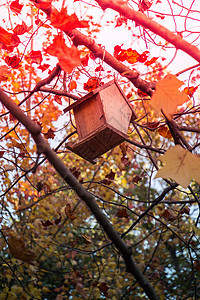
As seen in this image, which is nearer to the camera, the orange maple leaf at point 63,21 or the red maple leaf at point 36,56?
the orange maple leaf at point 63,21

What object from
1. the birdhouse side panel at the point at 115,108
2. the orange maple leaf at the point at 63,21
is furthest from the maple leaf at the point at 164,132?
the orange maple leaf at the point at 63,21

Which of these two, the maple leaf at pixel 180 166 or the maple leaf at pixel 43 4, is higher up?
the maple leaf at pixel 43 4

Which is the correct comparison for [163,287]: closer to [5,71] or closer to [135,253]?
[135,253]

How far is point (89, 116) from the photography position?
201 centimetres

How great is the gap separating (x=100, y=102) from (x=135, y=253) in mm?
4285

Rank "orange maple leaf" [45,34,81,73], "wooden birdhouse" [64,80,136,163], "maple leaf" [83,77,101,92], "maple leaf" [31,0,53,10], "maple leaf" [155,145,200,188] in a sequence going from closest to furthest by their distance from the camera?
"maple leaf" [155,145,200,188], "orange maple leaf" [45,34,81,73], "maple leaf" [31,0,53,10], "wooden birdhouse" [64,80,136,163], "maple leaf" [83,77,101,92]

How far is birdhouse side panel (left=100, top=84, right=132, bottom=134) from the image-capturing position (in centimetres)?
194

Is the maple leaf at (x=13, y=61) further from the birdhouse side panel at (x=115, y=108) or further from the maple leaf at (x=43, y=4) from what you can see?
the birdhouse side panel at (x=115, y=108)

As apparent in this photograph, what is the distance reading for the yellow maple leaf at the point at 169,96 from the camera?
3.77 feet

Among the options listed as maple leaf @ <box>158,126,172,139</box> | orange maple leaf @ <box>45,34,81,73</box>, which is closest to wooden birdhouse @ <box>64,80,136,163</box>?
maple leaf @ <box>158,126,172,139</box>

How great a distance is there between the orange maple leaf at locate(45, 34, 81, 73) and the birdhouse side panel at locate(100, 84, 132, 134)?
0.64 metres

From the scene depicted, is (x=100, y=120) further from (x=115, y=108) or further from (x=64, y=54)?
(x=64, y=54)

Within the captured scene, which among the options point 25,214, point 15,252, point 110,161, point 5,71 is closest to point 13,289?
point 25,214

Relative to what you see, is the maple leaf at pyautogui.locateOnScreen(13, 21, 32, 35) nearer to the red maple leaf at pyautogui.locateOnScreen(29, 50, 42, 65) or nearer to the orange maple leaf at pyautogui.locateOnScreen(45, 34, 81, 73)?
the red maple leaf at pyautogui.locateOnScreen(29, 50, 42, 65)
